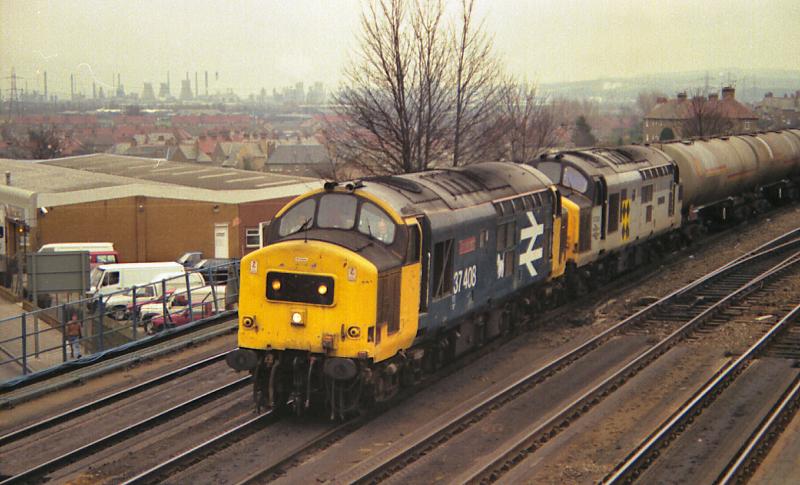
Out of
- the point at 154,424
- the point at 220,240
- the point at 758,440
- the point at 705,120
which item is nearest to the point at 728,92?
the point at 705,120

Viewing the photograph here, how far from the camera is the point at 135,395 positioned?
17.2 meters

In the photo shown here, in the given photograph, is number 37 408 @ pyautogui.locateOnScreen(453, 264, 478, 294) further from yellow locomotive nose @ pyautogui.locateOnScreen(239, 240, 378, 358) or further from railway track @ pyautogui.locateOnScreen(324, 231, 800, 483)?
yellow locomotive nose @ pyautogui.locateOnScreen(239, 240, 378, 358)

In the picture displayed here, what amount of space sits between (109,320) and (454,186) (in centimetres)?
1322

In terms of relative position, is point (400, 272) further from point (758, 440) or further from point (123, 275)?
point (123, 275)

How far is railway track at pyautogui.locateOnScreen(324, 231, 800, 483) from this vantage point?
1343 centimetres

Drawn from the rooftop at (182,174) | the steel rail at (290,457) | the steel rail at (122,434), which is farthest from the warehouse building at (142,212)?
the steel rail at (290,457)

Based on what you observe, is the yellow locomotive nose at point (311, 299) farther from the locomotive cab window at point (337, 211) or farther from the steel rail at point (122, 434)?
the steel rail at point (122, 434)

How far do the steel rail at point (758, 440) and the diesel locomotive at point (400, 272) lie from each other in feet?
17.5

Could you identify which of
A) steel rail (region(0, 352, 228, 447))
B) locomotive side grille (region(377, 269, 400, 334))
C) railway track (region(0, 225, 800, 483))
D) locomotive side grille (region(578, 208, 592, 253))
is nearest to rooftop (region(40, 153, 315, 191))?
locomotive side grille (region(578, 208, 592, 253))

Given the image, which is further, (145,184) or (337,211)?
(145,184)

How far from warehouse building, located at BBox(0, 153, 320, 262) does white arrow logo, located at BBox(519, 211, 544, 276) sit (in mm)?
29350

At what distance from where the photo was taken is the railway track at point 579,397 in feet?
44.1

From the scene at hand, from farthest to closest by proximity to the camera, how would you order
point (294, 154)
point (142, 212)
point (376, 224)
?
point (294, 154) → point (142, 212) → point (376, 224)

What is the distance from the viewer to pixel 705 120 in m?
85.2
